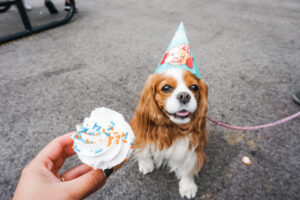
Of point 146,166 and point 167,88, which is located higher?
point 167,88

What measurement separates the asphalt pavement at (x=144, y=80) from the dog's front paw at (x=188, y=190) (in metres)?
0.08

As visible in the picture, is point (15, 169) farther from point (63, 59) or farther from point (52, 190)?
point (63, 59)

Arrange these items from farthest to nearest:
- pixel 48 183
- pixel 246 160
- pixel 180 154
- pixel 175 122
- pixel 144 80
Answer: pixel 144 80, pixel 246 160, pixel 180 154, pixel 175 122, pixel 48 183

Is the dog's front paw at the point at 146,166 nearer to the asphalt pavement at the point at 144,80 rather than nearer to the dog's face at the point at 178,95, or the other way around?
the asphalt pavement at the point at 144,80

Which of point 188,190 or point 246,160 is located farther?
point 246,160

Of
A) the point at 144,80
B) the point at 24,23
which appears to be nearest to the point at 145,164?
the point at 144,80

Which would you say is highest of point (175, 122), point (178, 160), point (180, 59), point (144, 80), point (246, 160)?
point (180, 59)

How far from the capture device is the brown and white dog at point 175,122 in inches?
53.6

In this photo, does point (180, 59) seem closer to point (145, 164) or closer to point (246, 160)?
point (145, 164)

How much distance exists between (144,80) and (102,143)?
211cm

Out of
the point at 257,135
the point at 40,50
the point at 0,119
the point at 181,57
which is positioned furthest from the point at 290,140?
the point at 40,50

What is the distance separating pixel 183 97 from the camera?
4.21 ft

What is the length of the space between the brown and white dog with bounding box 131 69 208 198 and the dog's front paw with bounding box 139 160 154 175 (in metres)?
0.09

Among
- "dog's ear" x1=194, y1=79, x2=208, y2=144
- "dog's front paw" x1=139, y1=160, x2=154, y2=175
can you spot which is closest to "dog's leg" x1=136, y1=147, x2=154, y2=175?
"dog's front paw" x1=139, y1=160, x2=154, y2=175
